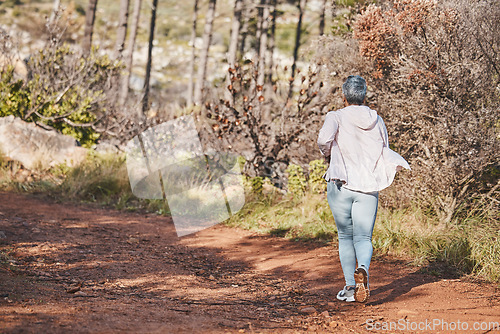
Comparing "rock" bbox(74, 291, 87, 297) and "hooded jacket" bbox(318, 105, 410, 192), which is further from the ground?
"hooded jacket" bbox(318, 105, 410, 192)

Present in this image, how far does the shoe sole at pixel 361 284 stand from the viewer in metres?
3.78

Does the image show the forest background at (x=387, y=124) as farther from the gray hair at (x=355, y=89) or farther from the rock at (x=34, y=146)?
the gray hair at (x=355, y=89)

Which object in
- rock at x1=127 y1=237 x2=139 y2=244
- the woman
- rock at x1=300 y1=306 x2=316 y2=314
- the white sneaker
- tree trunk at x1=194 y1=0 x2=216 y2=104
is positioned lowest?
rock at x1=300 y1=306 x2=316 y2=314

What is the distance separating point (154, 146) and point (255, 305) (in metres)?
6.83

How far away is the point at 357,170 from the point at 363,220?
400 mm

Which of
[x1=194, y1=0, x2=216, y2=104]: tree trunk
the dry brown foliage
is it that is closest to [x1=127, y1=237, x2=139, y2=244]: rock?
the dry brown foliage

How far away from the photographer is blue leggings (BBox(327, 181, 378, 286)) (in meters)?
3.86

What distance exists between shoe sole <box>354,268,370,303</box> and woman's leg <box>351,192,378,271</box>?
0.07m

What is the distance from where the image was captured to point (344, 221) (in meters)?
3.96

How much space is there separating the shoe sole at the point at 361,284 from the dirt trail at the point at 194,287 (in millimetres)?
129

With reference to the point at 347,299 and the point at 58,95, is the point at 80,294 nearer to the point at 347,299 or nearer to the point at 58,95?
the point at 347,299

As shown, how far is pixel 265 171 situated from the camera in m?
9.03

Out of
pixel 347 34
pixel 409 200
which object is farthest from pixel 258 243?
pixel 347 34

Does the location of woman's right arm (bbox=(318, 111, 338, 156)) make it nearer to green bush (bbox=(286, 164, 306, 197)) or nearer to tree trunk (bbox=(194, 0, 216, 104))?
green bush (bbox=(286, 164, 306, 197))
